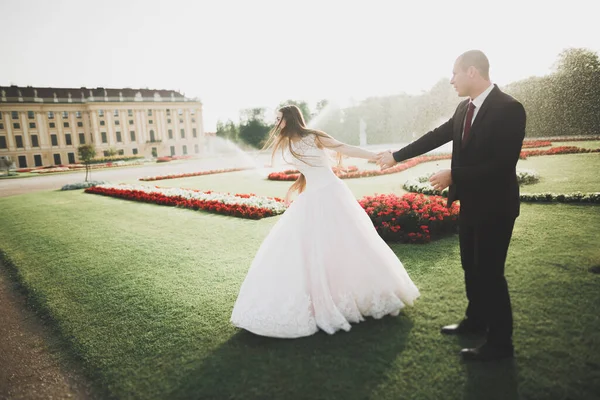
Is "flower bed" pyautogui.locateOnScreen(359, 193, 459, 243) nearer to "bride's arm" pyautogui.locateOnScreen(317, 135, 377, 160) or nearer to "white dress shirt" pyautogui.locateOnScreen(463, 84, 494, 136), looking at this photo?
"bride's arm" pyautogui.locateOnScreen(317, 135, 377, 160)

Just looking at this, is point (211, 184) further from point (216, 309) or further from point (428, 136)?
point (428, 136)

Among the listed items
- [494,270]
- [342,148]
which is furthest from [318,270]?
[494,270]

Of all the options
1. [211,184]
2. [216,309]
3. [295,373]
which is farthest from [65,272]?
[211,184]

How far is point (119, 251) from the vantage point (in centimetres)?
743

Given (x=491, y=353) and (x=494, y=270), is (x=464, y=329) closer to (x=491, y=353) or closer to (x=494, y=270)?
(x=491, y=353)

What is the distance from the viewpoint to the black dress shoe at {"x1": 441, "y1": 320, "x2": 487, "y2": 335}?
136 inches

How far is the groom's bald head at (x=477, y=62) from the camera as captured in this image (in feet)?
9.74

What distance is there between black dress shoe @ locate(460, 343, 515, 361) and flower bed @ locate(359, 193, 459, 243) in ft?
11.1

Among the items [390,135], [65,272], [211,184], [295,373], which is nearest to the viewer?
[295,373]

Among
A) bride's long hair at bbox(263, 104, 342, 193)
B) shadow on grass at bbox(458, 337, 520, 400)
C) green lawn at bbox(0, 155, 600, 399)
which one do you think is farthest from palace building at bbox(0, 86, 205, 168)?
shadow on grass at bbox(458, 337, 520, 400)

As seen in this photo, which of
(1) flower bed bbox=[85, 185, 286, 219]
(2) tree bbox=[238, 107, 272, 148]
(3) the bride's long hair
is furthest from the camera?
(2) tree bbox=[238, 107, 272, 148]

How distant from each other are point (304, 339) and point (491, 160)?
236cm

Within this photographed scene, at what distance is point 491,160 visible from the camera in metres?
2.80

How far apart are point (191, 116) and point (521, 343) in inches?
3514
